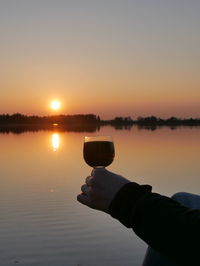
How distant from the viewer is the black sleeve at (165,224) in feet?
5.41

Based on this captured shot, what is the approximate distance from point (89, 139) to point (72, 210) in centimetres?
1178

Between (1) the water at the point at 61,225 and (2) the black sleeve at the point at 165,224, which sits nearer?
(2) the black sleeve at the point at 165,224

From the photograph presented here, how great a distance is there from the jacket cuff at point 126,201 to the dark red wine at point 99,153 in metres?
1.11

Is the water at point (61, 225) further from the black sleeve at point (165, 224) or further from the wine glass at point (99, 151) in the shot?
the black sleeve at point (165, 224)

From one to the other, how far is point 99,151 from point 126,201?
1209mm

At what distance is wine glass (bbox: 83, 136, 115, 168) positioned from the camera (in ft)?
9.61

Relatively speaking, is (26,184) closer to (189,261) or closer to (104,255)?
(104,255)

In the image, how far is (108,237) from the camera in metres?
11.0

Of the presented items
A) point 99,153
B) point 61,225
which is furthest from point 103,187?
point 61,225

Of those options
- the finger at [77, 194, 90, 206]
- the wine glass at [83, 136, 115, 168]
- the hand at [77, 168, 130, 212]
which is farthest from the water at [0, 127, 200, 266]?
the hand at [77, 168, 130, 212]

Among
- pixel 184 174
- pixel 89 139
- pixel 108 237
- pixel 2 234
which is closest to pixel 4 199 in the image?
pixel 2 234

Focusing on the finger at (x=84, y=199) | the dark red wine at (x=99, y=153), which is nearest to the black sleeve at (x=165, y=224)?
the finger at (x=84, y=199)

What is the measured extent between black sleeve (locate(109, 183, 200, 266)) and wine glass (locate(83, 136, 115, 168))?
1165mm

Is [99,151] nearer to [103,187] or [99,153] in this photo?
[99,153]
